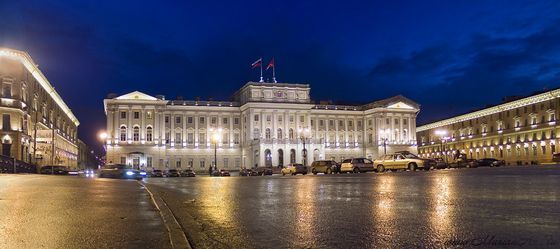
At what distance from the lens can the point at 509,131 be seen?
10388cm

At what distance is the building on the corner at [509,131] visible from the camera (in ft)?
302

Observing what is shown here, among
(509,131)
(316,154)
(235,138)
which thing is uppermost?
(235,138)

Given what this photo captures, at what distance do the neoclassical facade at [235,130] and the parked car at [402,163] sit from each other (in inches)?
2529

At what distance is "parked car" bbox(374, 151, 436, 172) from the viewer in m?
42.9

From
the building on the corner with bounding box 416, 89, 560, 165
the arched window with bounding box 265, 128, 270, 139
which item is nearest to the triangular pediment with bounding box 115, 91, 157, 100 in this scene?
the arched window with bounding box 265, 128, 270, 139

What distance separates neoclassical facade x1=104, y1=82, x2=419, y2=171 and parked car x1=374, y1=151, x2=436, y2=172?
6425 cm

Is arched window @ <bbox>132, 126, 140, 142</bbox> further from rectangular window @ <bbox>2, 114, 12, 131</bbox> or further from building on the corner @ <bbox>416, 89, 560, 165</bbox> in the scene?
building on the corner @ <bbox>416, 89, 560, 165</bbox>

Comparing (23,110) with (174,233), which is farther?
(23,110)

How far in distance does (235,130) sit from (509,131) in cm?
5522

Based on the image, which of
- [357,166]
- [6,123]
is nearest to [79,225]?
[357,166]

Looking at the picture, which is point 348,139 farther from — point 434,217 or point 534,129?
point 434,217

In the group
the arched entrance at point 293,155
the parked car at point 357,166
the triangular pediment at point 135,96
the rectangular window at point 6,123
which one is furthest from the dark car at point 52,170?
the arched entrance at point 293,155

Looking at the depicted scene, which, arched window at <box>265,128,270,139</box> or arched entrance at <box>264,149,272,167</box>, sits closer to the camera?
arched entrance at <box>264,149,272,167</box>

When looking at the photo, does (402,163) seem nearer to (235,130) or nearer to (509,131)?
(509,131)
